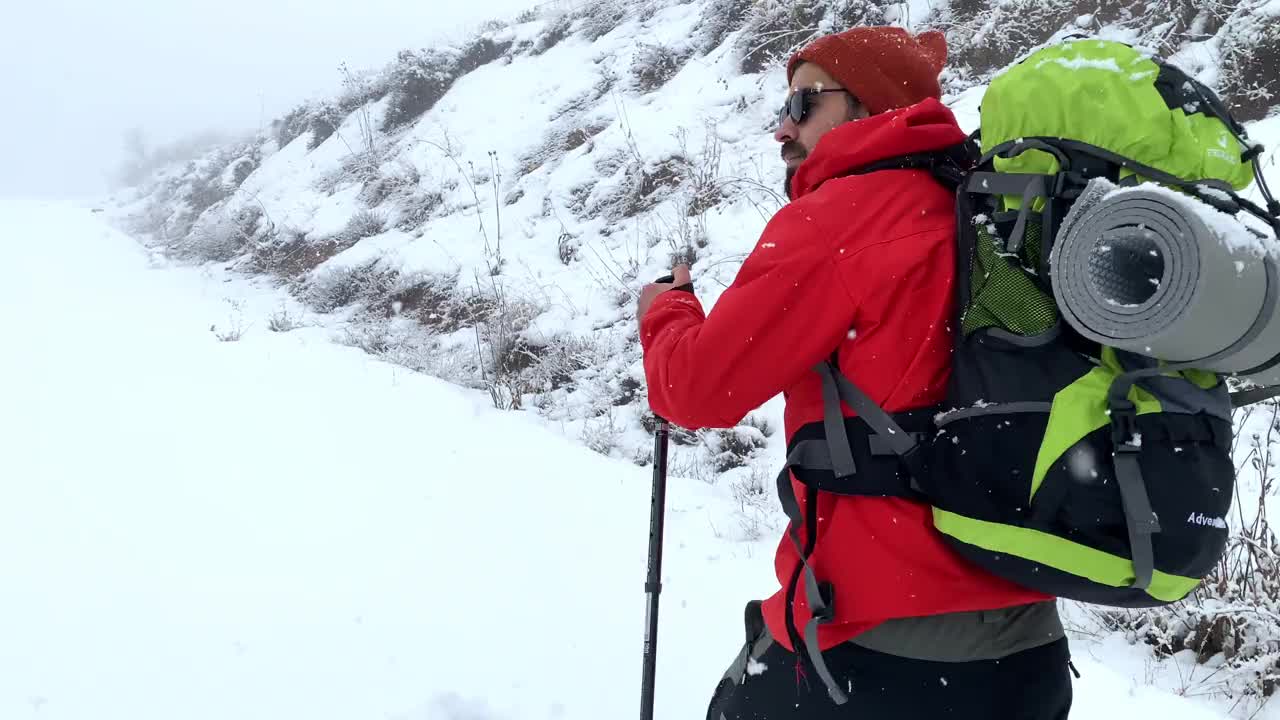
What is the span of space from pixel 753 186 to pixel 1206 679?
19.7 ft

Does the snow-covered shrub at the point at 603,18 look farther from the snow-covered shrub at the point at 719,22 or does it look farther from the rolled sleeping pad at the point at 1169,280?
the rolled sleeping pad at the point at 1169,280

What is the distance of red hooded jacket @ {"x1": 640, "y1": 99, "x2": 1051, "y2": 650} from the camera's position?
123 centimetres

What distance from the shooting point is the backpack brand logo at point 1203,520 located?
3.43ft

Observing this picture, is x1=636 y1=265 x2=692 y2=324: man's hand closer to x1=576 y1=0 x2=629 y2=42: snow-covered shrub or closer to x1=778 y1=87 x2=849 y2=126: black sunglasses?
x1=778 y1=87 x2=849 y2=126: black sunglasses

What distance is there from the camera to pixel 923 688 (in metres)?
1.24

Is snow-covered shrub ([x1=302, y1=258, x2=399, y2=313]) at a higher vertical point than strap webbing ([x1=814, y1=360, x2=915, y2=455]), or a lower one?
lower

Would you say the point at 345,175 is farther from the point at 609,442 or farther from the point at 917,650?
the point at 917,650

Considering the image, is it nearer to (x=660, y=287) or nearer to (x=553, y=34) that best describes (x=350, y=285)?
(x=553, y=34)

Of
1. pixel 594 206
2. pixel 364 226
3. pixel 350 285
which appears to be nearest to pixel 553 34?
pixel 364 226

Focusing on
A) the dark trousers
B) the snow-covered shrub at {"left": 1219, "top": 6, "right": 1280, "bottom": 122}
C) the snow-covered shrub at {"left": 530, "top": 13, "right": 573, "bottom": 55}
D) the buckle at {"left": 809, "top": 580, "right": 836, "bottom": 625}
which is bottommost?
the dark trousers

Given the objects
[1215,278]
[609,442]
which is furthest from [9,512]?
[1215,278]

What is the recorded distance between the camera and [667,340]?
146cm

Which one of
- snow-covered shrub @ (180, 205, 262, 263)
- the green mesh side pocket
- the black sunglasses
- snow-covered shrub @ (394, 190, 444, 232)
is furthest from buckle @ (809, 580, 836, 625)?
snow-covered shrub @ (180, 205, 262, 263)

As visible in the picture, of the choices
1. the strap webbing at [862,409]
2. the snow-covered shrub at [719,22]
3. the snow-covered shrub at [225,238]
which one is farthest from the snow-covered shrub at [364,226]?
the strap webbing at [862,409]
